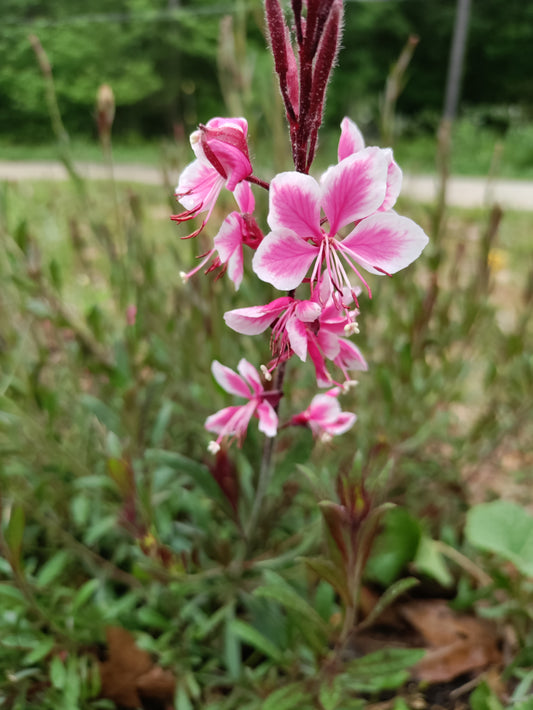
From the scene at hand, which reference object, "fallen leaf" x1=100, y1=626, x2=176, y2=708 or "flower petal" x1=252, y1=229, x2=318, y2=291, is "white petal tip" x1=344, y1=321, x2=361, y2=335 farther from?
"fallen leaf" x1=100, y1=626, x2=176, y2=708

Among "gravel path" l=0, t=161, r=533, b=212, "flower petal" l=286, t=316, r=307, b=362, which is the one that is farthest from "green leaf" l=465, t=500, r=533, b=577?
"gravel path" l=0, t=161, r=533, b=212

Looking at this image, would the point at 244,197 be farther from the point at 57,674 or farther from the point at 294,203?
the point at 57,674

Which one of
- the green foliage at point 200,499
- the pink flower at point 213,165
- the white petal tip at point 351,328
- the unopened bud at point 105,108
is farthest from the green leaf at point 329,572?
the unopened bud at point 105,108

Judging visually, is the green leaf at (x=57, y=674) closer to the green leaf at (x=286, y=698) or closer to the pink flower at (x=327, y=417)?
the green leaf at (x=286, y=698)

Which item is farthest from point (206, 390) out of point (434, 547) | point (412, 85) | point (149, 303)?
point (412, 85)

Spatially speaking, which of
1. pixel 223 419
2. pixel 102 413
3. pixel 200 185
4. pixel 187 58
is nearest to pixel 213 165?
pixel 200 185

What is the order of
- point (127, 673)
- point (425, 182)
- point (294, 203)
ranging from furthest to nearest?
point (425, 182)
point (127, 673)
point (294, 203)
